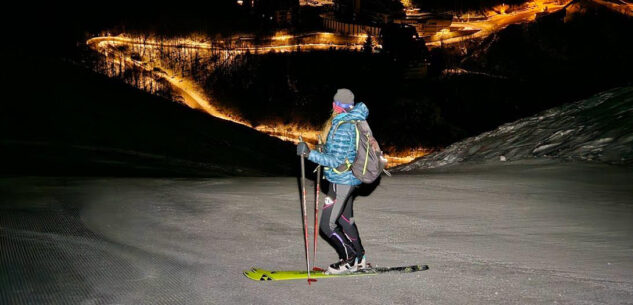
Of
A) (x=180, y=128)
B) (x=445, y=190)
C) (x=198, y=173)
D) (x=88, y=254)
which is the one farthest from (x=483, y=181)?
(x=180, y=128)

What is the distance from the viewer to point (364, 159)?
5969 millimetres

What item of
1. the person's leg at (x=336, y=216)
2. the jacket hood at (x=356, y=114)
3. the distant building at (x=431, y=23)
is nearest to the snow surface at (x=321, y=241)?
the person's leg at (x=336, y=216)

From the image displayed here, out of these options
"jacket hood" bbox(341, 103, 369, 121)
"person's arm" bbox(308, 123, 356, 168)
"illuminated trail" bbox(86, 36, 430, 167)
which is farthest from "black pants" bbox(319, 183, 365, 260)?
"illuminated trail" bbox(86, 36, 430, 167)

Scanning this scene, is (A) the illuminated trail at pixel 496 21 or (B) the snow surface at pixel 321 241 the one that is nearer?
(B) the snow surface at pixel 321 241

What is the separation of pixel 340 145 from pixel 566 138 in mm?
11965

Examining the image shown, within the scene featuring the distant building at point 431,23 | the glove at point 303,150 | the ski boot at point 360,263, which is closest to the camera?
the glove at point 303,150

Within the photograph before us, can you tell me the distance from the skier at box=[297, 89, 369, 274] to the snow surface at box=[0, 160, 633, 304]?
0.37 metres

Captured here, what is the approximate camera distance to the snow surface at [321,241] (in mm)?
5531

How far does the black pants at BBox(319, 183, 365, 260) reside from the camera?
20.3ft

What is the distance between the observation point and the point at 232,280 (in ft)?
19.7

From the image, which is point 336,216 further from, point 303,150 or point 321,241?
point 321,241

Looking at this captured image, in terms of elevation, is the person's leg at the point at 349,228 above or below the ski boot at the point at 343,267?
above

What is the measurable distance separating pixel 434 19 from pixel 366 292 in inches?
4286

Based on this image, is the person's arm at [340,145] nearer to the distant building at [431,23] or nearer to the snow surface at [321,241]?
the snow surface at [321,241]
